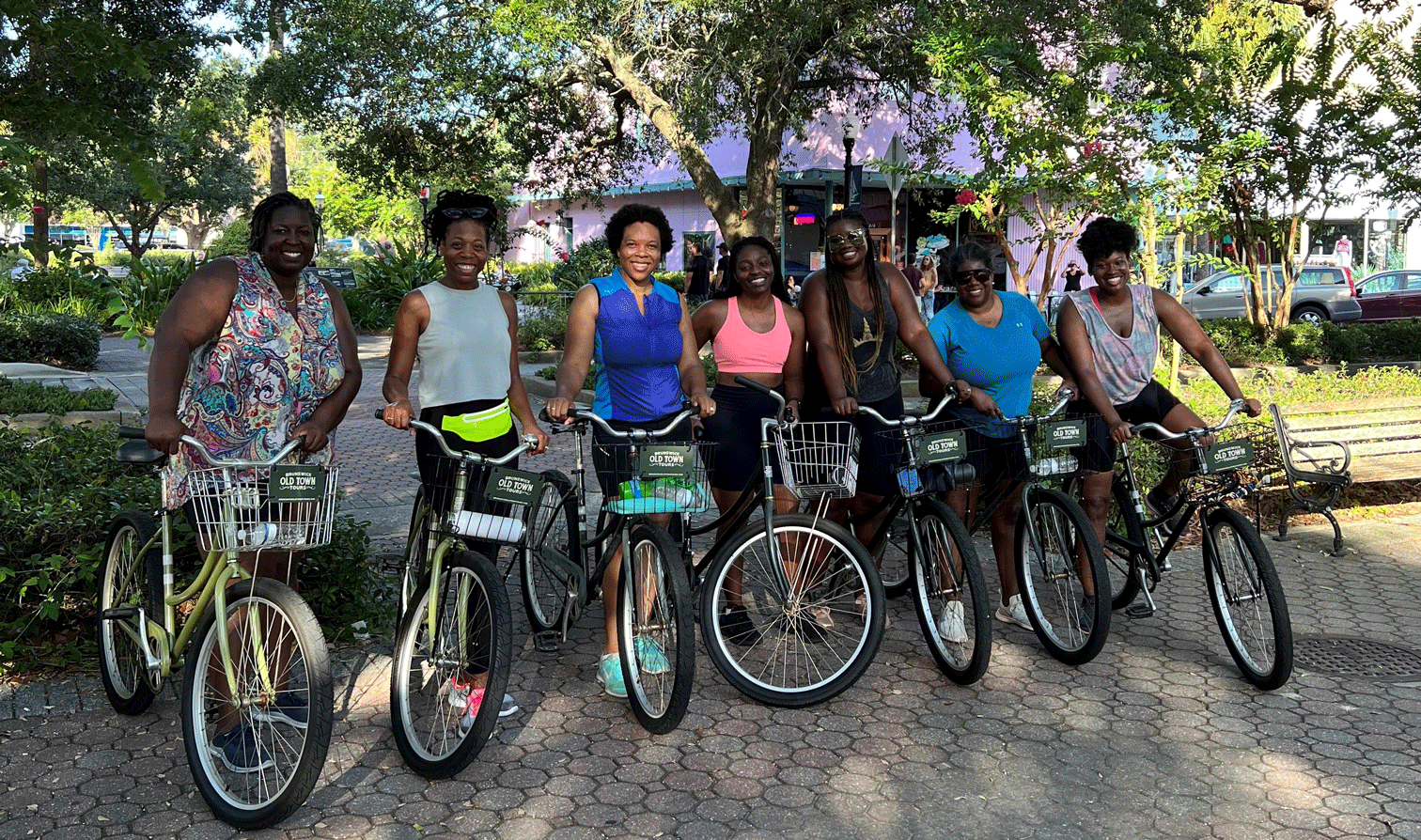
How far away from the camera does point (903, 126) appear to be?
2995 cm

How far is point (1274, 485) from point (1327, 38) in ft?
35.8

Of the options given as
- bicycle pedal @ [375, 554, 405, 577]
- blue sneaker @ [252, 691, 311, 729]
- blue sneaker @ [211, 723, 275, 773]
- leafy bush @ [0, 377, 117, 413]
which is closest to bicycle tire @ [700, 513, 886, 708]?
bicycle pedal @ [375, 554, 405, 577]

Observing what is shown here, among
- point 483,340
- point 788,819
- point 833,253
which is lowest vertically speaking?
point 788,819

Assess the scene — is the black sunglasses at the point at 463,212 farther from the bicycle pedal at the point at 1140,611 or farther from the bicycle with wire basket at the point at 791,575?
the bicycle pedal at the point at 1140,611

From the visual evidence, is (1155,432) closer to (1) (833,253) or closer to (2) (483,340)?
(1) (833,253)

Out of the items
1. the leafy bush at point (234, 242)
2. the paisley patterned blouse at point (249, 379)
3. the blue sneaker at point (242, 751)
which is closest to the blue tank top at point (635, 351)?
the paisley patterned blouse at point (249, 379)

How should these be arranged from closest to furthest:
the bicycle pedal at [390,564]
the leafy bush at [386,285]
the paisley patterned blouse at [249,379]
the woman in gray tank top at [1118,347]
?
the paisley patterned blouse at [249,379], the bicycle pedal at [390,564], the woman in gray tank top at [1118,347], the leafy bush at [386,285]

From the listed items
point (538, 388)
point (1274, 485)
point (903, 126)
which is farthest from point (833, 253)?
point (903, 126)

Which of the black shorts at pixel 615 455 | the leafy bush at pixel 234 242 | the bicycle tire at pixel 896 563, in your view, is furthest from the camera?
A: the leafy bush at pixel 234 242

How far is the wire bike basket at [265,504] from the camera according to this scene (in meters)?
3.63

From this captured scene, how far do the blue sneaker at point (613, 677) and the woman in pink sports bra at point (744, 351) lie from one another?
0.88m

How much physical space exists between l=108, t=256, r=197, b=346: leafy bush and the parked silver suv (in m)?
20.4

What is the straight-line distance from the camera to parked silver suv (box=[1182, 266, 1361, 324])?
88.0ft

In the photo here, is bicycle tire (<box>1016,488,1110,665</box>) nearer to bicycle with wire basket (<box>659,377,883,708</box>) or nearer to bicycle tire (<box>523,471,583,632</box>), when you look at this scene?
bicycle with wire basket (<box>659,377,883,708</box>)
